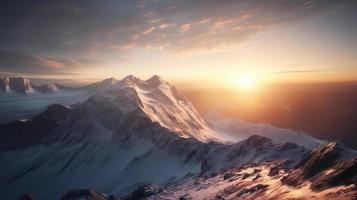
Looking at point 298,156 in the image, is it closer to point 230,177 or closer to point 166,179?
point 230,177

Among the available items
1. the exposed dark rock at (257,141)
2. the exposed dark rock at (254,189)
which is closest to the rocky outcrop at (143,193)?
the exposed dark rock at (254,189)

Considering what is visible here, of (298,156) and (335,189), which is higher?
(335,189)

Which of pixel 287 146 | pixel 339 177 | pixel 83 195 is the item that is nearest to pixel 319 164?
pixel 339 177

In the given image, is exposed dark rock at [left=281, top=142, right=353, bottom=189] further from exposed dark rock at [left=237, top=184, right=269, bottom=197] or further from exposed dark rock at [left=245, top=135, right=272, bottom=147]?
exposed dark rock at [left=245, top=135, right=272, bottom=147]

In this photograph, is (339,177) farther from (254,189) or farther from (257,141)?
(257,141)

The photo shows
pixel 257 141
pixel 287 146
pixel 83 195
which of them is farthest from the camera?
pixel 257 141

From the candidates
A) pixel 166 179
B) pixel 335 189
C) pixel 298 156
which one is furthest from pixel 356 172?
pixel 166 179

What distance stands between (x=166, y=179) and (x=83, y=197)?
92591mm

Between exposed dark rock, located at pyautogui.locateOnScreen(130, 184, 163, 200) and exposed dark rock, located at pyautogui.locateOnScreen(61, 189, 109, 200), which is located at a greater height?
exposed dark rock, located at pyautogui.locateOnScreen(61, 189, 109, 200)

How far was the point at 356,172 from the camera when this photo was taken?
44.2m

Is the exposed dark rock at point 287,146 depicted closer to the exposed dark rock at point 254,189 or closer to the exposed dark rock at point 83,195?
the exposed dark rock at point 254,189

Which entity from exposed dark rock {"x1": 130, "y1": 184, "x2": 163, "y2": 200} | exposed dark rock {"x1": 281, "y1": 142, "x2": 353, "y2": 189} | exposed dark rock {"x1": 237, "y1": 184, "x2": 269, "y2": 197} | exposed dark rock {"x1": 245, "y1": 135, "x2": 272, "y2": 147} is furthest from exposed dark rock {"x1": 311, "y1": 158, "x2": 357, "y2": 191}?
exposed dark rock {"x1": 245, "y1": 135, "x2": 272, "y2": 147}

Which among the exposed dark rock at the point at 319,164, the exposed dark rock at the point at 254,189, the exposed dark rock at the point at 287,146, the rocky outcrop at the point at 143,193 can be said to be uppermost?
the exposed dark rock at the point at 319,164

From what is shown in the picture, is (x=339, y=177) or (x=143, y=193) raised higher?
(x=339, y=177)
